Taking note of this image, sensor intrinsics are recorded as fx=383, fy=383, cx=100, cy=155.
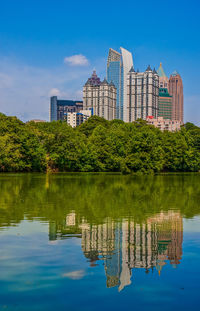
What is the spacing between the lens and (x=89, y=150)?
64.6 meters

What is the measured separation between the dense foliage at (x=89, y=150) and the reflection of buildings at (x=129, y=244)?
41975 mm

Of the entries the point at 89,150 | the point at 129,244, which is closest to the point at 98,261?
the point at 129,244

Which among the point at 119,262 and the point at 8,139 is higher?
the point at 8,139

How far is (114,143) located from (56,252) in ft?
197

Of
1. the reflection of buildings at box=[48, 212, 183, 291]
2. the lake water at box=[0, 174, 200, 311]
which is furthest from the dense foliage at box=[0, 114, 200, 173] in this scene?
the reflection of buildings at box=[48, 212, 183, 291]

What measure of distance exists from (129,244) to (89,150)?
2173 inches

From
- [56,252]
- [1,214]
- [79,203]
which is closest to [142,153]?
[79,203]

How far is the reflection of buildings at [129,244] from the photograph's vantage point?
7641 mm

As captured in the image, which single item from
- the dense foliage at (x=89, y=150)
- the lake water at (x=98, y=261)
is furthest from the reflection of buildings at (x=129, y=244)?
the dense foliage at (x=89, y=150)

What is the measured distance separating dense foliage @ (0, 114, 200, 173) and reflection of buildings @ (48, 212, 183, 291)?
4197 centimetres

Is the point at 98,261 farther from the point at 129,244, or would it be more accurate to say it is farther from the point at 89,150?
the point at 89,150

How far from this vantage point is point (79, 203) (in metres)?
17.8

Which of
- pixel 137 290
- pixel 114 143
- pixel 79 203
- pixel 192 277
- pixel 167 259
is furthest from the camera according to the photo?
pixel 114 143

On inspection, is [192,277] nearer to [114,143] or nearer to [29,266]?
[29,266]
